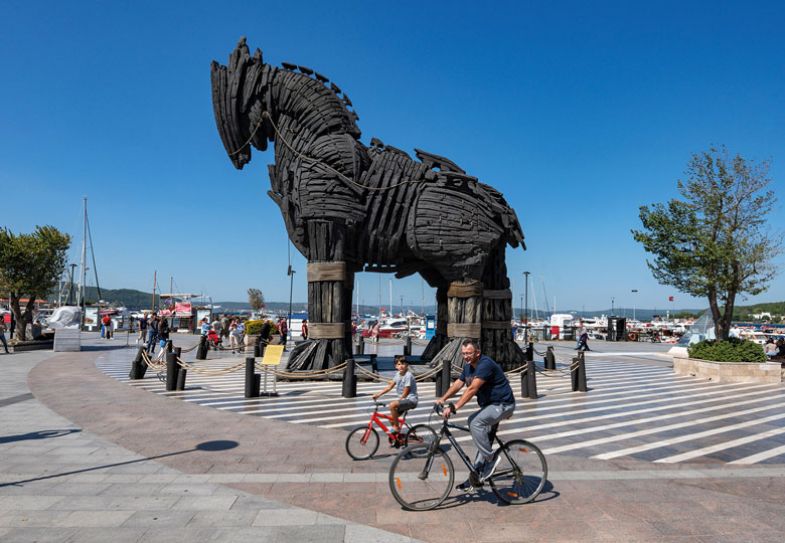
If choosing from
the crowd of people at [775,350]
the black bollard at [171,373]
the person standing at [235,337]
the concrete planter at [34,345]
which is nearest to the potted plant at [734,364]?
the crowd of people at [775,350]

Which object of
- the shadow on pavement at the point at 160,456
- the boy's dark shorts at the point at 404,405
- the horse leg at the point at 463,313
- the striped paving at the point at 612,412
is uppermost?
the horse leg at the point at 463,313

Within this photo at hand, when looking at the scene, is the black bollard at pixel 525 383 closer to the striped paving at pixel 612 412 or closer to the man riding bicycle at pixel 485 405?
the striped paving at pixel 612 412

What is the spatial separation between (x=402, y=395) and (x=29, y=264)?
2392 centimetres

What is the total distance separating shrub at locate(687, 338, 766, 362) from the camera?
16078mm

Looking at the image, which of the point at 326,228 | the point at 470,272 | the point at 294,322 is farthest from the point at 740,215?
→ the point at 294,322

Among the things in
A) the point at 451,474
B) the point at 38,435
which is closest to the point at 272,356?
the point at 38,435

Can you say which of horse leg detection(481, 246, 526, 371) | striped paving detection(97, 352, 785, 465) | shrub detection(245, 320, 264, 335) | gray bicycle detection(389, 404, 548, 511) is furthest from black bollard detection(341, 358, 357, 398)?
shrub detection(245, 320, 264, 335)

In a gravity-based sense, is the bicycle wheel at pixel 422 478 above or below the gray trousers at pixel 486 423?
below

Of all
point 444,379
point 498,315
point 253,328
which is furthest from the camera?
point 253,328

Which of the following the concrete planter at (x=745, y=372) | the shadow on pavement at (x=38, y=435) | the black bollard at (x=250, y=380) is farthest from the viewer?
the concrete planter at (x=745, y=372)

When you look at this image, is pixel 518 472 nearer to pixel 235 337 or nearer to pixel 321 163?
pixel 321 163

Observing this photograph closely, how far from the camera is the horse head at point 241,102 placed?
14617 mm

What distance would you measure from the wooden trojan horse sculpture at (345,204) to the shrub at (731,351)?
22.6 feet

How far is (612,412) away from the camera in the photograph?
413 inches
